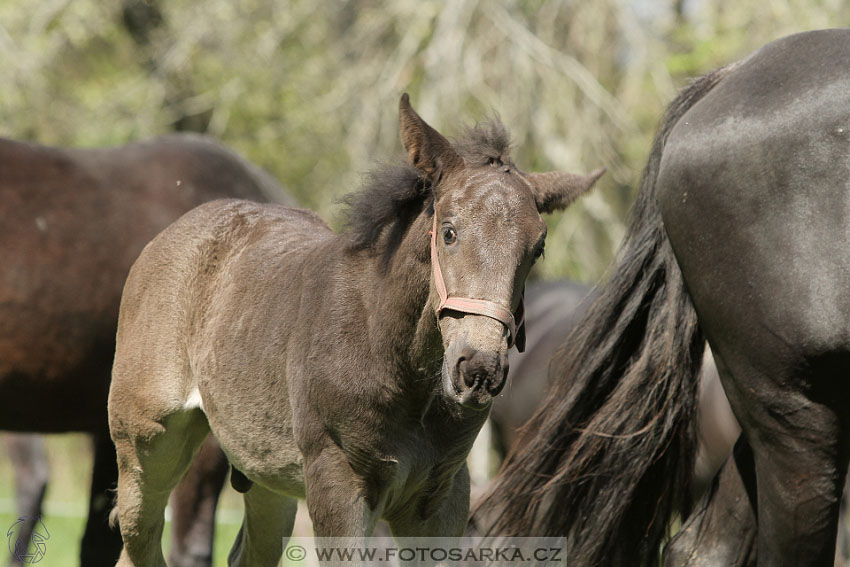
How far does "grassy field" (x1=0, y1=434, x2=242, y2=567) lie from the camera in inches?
297

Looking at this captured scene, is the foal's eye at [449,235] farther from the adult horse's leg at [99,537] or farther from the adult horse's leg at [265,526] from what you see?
the adult horse's leg at [99,537]

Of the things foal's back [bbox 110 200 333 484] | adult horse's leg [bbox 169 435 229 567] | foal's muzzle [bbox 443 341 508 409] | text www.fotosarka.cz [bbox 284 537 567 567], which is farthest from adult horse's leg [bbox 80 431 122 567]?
foal's muzzle [bbox 443 341 508 409]

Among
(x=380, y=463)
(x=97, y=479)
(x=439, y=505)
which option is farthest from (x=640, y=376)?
(x=97, y=479)

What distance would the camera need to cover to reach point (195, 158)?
5.05 metres

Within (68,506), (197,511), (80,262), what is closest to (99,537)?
(197,511)

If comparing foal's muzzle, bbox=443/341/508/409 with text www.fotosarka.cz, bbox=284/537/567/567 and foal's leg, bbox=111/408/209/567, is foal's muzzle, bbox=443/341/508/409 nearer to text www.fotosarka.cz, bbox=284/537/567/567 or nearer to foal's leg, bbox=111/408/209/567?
text www.fotosarka.cz, bbox=284/537/567/567

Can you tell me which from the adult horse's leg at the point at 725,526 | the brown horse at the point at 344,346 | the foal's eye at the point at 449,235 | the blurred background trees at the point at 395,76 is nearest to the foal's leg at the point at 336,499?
the brown horse at the point at 344,346

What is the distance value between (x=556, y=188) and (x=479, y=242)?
38 centimetres

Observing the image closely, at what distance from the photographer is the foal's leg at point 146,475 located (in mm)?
3445

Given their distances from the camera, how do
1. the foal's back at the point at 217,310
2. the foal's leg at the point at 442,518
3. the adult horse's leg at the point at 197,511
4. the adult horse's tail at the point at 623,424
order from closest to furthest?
the foal's leg at the point at 442,518 < the foal's back at the point at 217,310 < the adult horse's tail at the point at 623,424 < the adult horse's leg at the point at 197,511

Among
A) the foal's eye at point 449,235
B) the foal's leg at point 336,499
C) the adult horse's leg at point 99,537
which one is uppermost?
the foal's eye at point 449,235

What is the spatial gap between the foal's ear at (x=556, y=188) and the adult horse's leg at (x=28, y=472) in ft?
15.5

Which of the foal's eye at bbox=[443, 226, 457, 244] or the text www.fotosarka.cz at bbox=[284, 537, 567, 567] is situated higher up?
the foal's eye at bbox=[443, 226, 457, 244]

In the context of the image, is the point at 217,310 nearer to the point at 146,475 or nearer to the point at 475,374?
the point at 146,475
